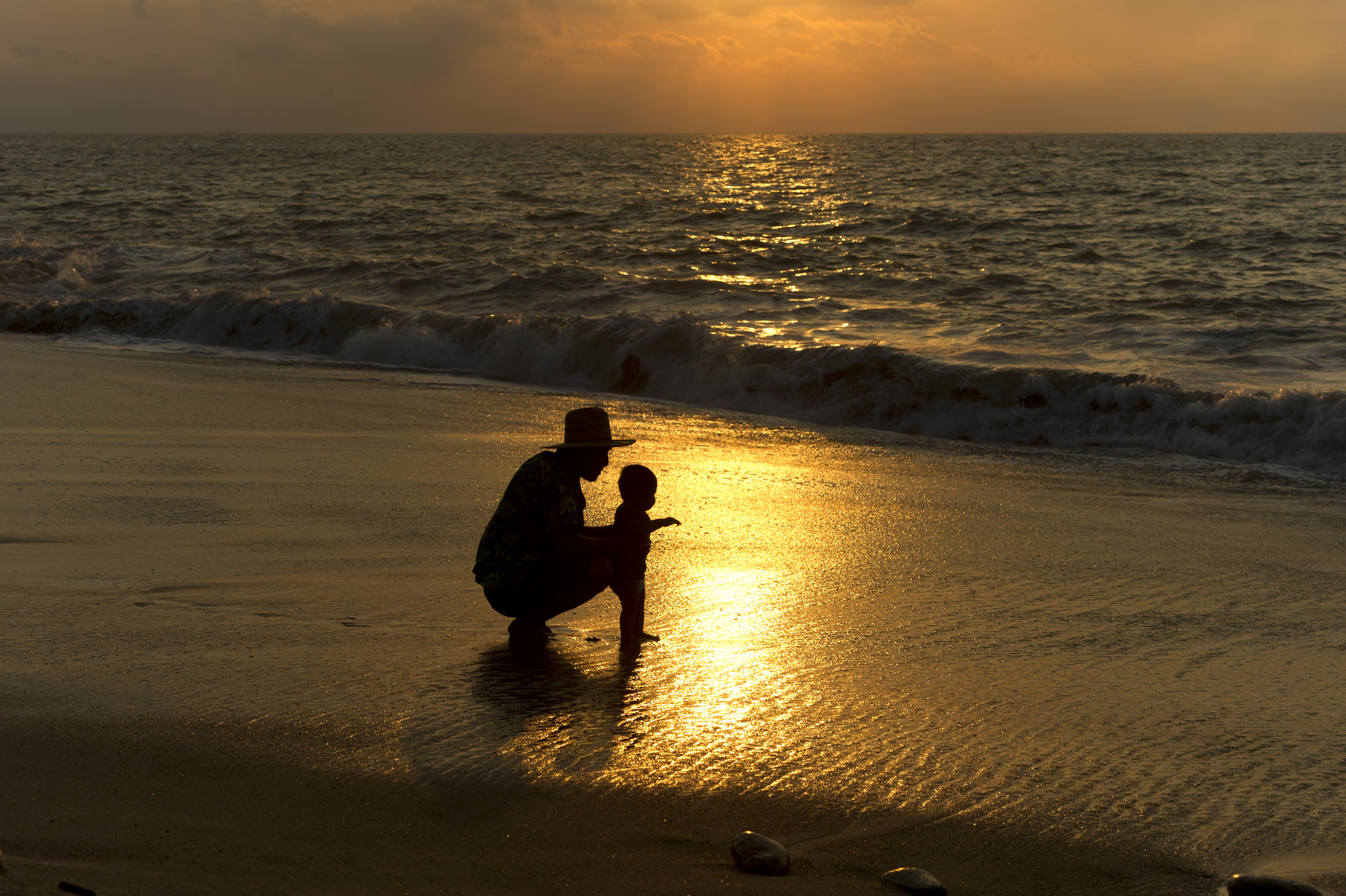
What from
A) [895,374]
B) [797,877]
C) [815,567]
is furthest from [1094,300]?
[797,877]

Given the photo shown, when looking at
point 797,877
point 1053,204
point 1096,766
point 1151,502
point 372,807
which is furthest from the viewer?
point 1053,204

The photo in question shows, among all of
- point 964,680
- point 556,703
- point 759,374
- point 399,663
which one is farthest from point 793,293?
point 556,703

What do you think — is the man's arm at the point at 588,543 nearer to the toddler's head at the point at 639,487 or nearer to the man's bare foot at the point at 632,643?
the toddler's head at the point at 639,487

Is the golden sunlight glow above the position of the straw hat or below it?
below

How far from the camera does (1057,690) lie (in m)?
4.07

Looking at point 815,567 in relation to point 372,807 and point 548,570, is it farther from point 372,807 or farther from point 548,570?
point 372,807

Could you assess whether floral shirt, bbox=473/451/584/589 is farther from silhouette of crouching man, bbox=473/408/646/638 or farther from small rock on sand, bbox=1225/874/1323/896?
small rock on sand, bbox=1225/874/1323/896

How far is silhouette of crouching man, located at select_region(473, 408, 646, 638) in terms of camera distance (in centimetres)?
419

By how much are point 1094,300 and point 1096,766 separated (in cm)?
1570

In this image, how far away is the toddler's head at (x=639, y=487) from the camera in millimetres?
4184

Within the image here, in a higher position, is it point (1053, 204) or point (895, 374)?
point (1053, 204)

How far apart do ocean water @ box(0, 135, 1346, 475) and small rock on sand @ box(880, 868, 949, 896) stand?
28.2ft

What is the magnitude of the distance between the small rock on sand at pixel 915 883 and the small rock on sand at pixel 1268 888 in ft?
2.33

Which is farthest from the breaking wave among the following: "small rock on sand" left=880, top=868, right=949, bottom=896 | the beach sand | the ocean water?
"small rock on sand" left=880, top=868, right=949, bottom=896
